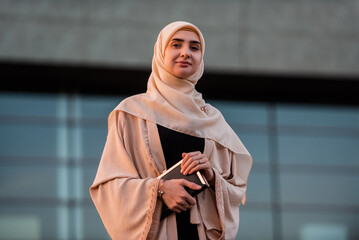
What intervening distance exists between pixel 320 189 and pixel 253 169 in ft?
5.58

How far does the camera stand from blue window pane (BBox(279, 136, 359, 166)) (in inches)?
638

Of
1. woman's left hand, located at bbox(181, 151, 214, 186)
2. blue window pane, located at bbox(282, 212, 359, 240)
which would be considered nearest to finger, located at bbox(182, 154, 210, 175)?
woman's left hand, located at bbox(181, 151, 214, 186)

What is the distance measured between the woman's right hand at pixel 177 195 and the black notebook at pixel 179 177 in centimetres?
3

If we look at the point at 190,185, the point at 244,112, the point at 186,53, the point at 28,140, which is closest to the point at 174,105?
the point at 186,53

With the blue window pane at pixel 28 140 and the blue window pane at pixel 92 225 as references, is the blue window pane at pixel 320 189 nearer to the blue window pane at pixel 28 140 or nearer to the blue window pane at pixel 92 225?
the blue window pane at pixel 92 225

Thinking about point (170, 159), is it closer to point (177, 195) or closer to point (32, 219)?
point (177, 195)

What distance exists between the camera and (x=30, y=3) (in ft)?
44.7

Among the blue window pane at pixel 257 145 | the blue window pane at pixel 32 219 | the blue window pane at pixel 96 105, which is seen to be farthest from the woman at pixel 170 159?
the blue window pane at pixel 257 145

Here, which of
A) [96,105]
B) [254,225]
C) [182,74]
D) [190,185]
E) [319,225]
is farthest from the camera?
[319,225]

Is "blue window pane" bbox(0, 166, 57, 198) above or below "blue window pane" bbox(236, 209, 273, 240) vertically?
above

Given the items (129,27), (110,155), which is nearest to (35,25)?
(129,27)

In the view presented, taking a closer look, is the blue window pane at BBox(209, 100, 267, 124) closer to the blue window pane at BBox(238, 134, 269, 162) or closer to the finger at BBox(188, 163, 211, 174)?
the blue window pane at BBox(238, 134, 269, 162)

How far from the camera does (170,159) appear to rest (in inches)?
133

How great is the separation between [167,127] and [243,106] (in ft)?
41.5
